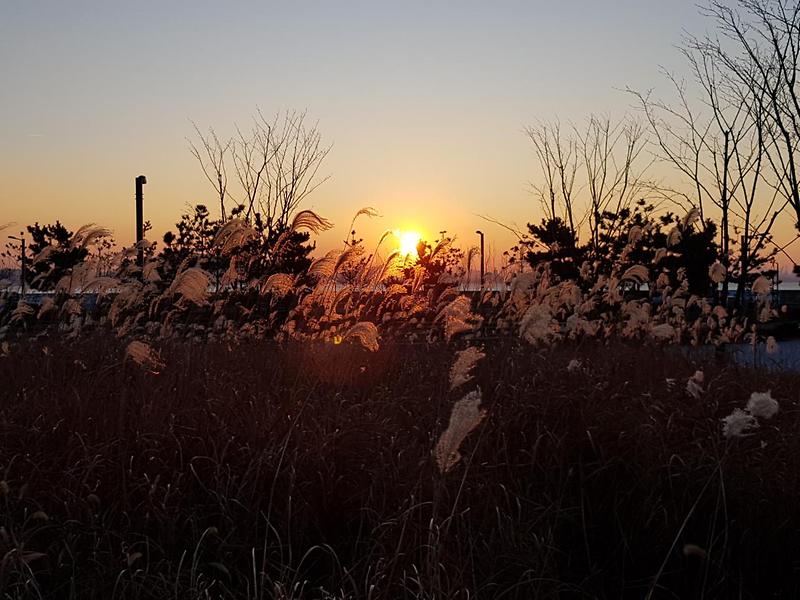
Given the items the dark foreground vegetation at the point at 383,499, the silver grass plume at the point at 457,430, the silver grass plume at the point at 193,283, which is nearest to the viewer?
the silver grass plume at the point at 457,430

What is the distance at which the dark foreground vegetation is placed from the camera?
316 centimetres

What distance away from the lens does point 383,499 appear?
11.8 ft

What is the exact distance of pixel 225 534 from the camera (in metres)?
3.61

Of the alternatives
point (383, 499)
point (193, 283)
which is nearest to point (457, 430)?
point (383, 499)

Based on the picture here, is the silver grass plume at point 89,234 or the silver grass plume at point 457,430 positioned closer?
the silver grass plume at point 457,430

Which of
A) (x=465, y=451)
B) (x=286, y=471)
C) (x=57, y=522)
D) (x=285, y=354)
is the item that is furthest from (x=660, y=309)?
(x=57, y=522)

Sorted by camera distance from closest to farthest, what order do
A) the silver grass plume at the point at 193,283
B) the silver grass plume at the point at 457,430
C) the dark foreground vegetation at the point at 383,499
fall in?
the silver grass plume at the point at 457,430 → the dark foreground vegetation at the point at 383,499 → the silver grass plume at the point at 193,283

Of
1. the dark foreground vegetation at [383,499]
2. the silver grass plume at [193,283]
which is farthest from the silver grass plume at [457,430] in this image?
the silver grass plume at [193,283]

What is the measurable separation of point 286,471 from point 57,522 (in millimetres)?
1034

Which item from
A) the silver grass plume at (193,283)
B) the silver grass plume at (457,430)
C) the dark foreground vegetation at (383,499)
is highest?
the silver grass plume at (193,283)

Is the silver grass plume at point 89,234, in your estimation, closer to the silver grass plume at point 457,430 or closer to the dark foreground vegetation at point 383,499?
the dark foreground vegetation at point 383,499

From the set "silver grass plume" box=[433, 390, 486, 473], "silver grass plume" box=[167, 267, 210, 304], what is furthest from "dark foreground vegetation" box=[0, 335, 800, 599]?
"silver grass plume" box=[167, 267, 210, 304]

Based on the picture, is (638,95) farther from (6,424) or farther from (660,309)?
(6,424)

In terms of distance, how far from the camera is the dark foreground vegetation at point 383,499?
3158 mm
